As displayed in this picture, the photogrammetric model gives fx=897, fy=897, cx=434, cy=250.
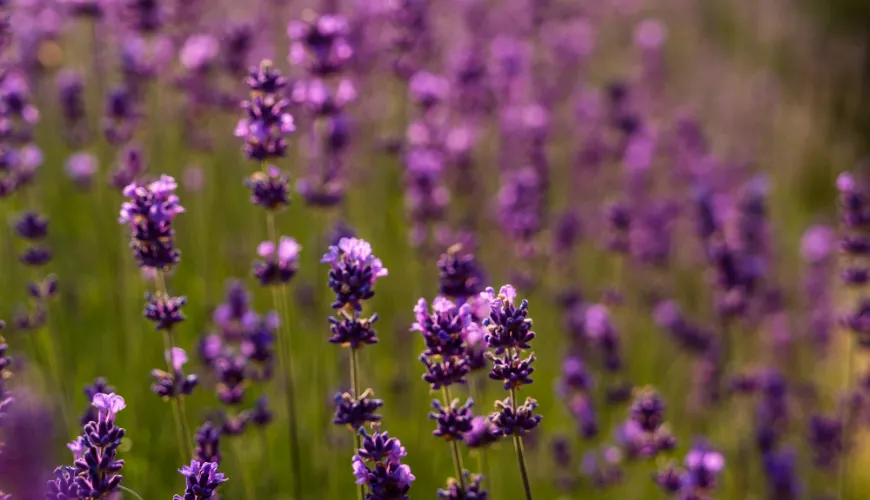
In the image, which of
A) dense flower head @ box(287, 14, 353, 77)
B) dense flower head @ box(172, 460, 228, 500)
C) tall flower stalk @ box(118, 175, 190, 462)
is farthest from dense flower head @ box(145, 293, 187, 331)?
dense flower head @ box(287, 14, 353, 77)

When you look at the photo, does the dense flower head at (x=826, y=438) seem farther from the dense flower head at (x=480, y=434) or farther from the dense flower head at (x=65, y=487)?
the dense flower head at (x=65, y=487)

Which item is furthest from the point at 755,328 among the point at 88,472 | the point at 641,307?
the point at 88,472

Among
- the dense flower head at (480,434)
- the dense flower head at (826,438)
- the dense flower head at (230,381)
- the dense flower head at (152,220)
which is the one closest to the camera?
the dense flower head at (152,220)

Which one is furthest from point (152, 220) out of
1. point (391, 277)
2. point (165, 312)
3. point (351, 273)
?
point (391, 277)

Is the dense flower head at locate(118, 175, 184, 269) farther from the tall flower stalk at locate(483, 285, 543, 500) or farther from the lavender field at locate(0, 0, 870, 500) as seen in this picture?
the tall flower stalk at locate(483, 285, 543, 500)

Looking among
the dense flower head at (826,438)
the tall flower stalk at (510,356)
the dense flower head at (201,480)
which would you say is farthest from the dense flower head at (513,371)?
the dense flower head at (826,438)

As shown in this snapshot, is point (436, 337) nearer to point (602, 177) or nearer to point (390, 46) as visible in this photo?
point (390, 46)
